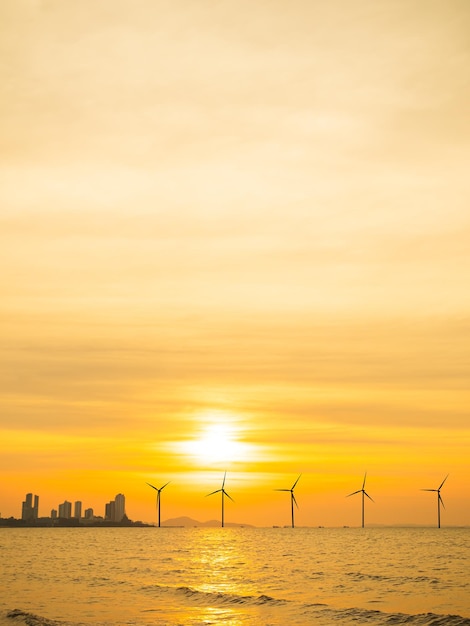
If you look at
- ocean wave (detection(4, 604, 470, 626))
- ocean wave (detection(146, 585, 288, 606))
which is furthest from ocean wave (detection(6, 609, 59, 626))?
ocean wave (detection(146, 585, 288, 606))

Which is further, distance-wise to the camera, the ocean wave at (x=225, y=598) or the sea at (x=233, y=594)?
the ocean wave at (x=225, y=598)

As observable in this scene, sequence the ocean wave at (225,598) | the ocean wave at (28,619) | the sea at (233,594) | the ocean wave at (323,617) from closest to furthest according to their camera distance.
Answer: the ocean wave at (28,619)
the ocean wave at (323,617)
the sea at (233,594)
the ocean wave at (225,598)

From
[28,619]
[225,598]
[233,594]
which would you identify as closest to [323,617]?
[225,598]

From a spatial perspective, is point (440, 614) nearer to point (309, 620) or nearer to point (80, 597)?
point (309, 620)

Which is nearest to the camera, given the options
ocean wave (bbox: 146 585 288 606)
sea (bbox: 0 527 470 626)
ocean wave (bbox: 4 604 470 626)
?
ocean wave (bbox: 4 604 470 626)

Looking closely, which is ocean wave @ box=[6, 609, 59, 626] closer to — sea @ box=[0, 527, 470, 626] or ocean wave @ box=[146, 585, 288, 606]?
sea @ box=[0, 527, 470, 626]

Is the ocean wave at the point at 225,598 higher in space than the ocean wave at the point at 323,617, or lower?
higher

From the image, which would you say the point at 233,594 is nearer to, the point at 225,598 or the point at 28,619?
the point at 225,598

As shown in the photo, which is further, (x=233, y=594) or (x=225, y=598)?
(x=233, y=594)

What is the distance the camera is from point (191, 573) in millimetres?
100938

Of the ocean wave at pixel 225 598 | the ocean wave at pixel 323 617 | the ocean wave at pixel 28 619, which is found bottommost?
the ocean wave at pixel 323 617

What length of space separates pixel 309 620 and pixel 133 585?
30475 mm

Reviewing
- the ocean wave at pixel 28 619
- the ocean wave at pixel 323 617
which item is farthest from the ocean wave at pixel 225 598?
the ocean wave at pixel 28 619

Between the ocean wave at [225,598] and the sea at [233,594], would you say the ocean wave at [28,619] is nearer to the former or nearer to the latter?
the sea at [233,594]
